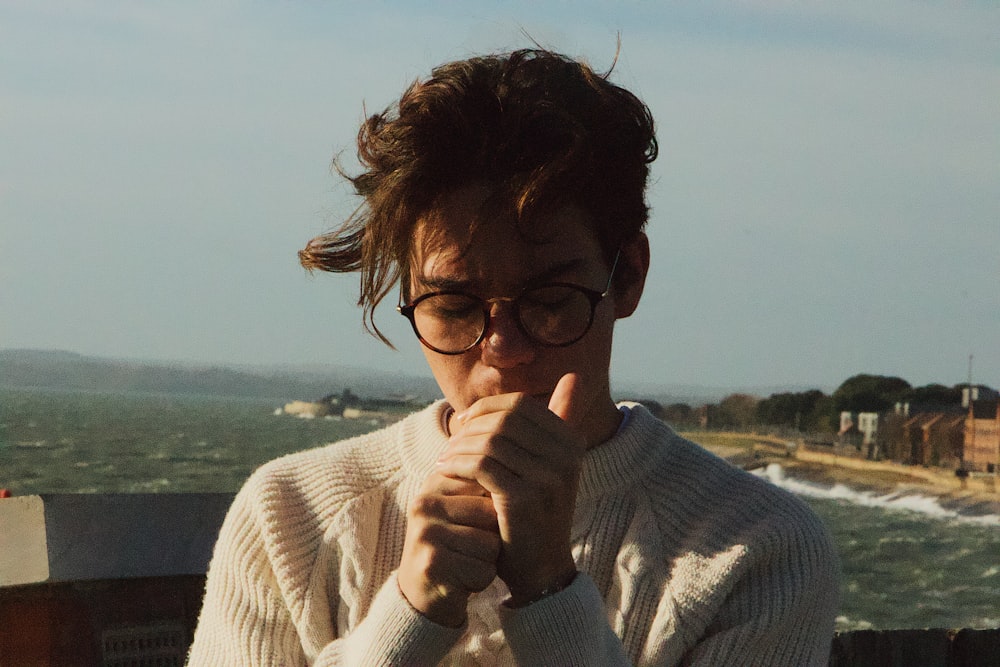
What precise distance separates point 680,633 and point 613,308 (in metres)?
0.55

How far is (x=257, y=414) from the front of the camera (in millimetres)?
96000

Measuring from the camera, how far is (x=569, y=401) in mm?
1748

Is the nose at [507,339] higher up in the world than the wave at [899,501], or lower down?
higher up

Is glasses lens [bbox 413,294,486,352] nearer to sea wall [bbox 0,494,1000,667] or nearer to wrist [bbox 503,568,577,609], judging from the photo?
wrist [bbox 503,568,577,609]

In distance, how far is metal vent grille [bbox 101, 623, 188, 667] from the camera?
2.81 meters

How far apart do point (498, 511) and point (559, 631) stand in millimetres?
193

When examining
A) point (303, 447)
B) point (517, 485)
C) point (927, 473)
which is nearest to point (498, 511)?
point (517, 485)

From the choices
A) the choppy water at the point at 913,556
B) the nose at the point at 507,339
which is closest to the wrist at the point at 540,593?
the nose at the point at 507,339

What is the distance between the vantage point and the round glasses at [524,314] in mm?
1900

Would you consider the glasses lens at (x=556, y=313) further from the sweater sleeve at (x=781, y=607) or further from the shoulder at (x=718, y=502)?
the sweater sleeve at (x=781, y=607)

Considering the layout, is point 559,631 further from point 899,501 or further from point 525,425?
point 899,501

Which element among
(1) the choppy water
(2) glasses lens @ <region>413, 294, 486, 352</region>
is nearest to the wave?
(1) the choppy water

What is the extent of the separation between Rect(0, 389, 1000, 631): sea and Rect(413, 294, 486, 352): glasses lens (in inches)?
899

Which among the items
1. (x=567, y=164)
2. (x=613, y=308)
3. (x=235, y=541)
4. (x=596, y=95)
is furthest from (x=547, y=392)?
(x=235, y=541)
